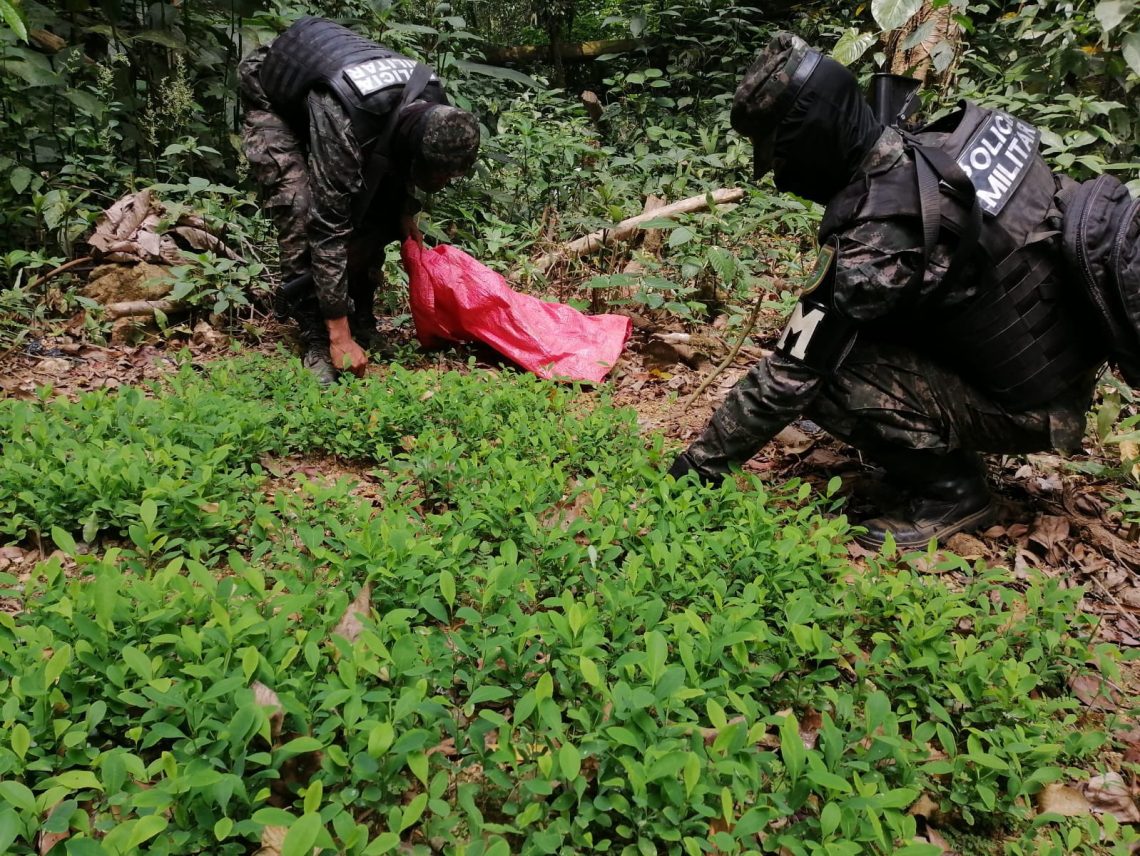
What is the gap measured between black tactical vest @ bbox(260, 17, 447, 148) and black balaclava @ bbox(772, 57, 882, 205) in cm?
224

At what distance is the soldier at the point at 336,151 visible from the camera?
155 inches

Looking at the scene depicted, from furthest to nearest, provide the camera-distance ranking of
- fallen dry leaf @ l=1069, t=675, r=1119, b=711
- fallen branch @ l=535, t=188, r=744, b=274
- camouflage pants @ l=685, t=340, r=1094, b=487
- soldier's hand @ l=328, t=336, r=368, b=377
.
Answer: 1. fallen branch @ l=535, t=188, r=744, b=274
2. soldier's hand @ l=328, t=336, r=368, b=377
3. camouflage pants @ l=685, t=340, r=1094, b=487
4. fallen dry leaf @ l=1069, t=675, r=1119, b=711

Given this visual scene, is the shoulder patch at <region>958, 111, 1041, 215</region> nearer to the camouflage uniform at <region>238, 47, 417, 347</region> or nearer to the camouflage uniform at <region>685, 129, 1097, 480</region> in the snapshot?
the camouflage uniform at <region>685, 129, 1097, 480</region>

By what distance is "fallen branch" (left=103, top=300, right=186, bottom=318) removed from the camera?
14.6 feet

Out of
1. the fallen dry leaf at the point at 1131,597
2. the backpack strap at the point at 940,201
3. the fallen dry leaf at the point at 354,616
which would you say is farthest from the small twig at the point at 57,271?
the fallen dry leaf at the point at 1131,597

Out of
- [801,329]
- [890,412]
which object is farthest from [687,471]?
[890,412]

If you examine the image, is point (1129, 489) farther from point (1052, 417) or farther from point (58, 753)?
point (58, 753)

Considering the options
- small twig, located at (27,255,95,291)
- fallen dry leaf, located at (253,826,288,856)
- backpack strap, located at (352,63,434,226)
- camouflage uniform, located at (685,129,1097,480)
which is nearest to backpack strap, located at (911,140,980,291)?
camouflage uniform, located at (685,129,1097,480)

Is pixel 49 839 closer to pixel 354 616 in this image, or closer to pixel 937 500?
pixel 354 616

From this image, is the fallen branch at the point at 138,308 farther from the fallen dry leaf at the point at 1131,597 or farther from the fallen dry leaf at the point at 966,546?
the fallen dry leaf at the point at 1131,597

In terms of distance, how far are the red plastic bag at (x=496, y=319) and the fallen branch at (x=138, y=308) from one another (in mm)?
1477

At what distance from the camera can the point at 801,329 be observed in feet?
9.09

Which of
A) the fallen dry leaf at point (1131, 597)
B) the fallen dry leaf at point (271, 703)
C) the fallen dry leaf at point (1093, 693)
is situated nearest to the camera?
the fallen dry leaf at point (271, 703)

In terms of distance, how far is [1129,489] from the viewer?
325cm
